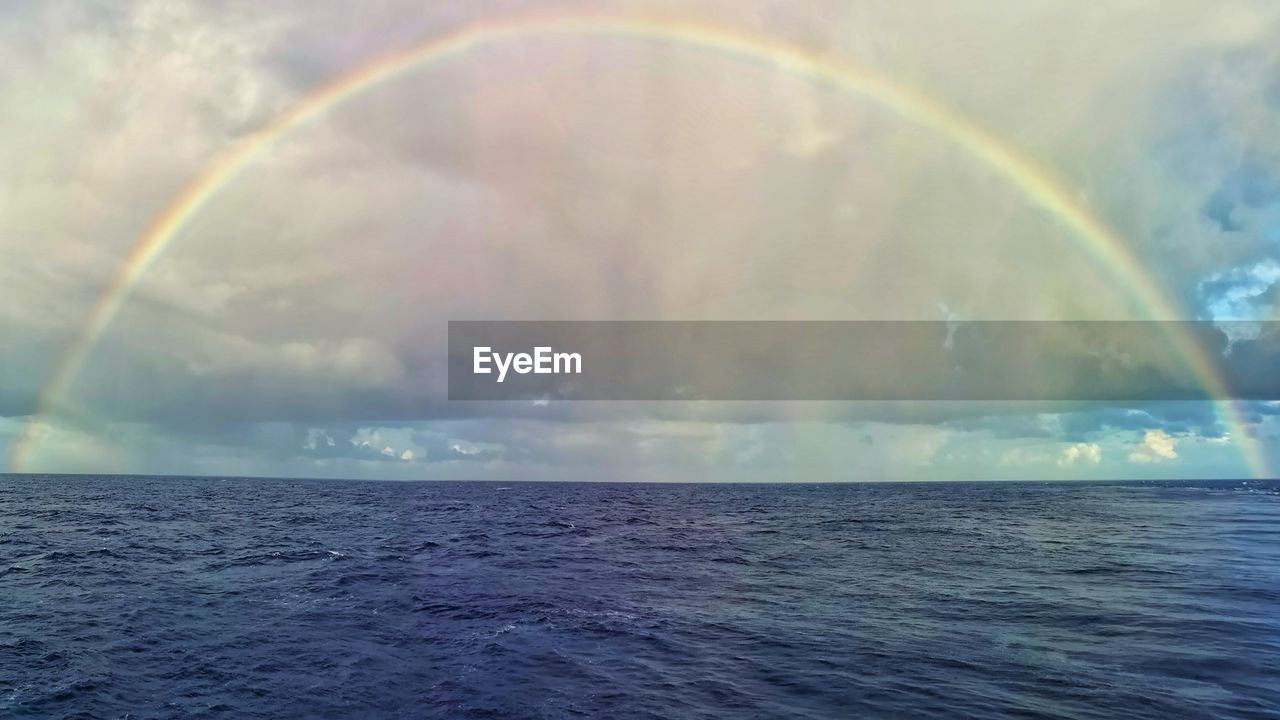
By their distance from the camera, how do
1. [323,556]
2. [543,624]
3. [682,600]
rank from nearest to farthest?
[543,624]
[682,600]
[323,556]

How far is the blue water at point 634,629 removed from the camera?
70.2ft

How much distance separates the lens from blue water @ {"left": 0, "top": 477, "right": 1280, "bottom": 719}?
2139cm

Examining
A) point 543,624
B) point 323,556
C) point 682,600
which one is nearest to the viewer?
point 543,624

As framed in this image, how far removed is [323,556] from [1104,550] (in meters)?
56.7

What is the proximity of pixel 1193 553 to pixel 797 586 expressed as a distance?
3235 cm

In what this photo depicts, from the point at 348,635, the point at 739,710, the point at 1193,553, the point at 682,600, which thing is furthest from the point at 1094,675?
the point at 1193,553

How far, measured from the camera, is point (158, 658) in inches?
1006

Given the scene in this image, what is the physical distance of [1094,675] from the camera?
23500 mm

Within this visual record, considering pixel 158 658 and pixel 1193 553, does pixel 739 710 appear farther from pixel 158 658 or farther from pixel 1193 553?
pixel 1193 553

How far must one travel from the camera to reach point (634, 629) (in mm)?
30500

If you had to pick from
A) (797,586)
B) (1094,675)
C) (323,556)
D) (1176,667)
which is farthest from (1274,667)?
(323,556)

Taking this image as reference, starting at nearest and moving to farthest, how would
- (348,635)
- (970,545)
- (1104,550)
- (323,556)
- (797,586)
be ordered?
1. (348,635)
2. (797,586)
3. (323,556)
4. (1104,550)
5. (970,545)

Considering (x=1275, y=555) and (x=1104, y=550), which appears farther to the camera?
(x=1104, y=550)

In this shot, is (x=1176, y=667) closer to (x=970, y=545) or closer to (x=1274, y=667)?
(x=1274, y=667)
